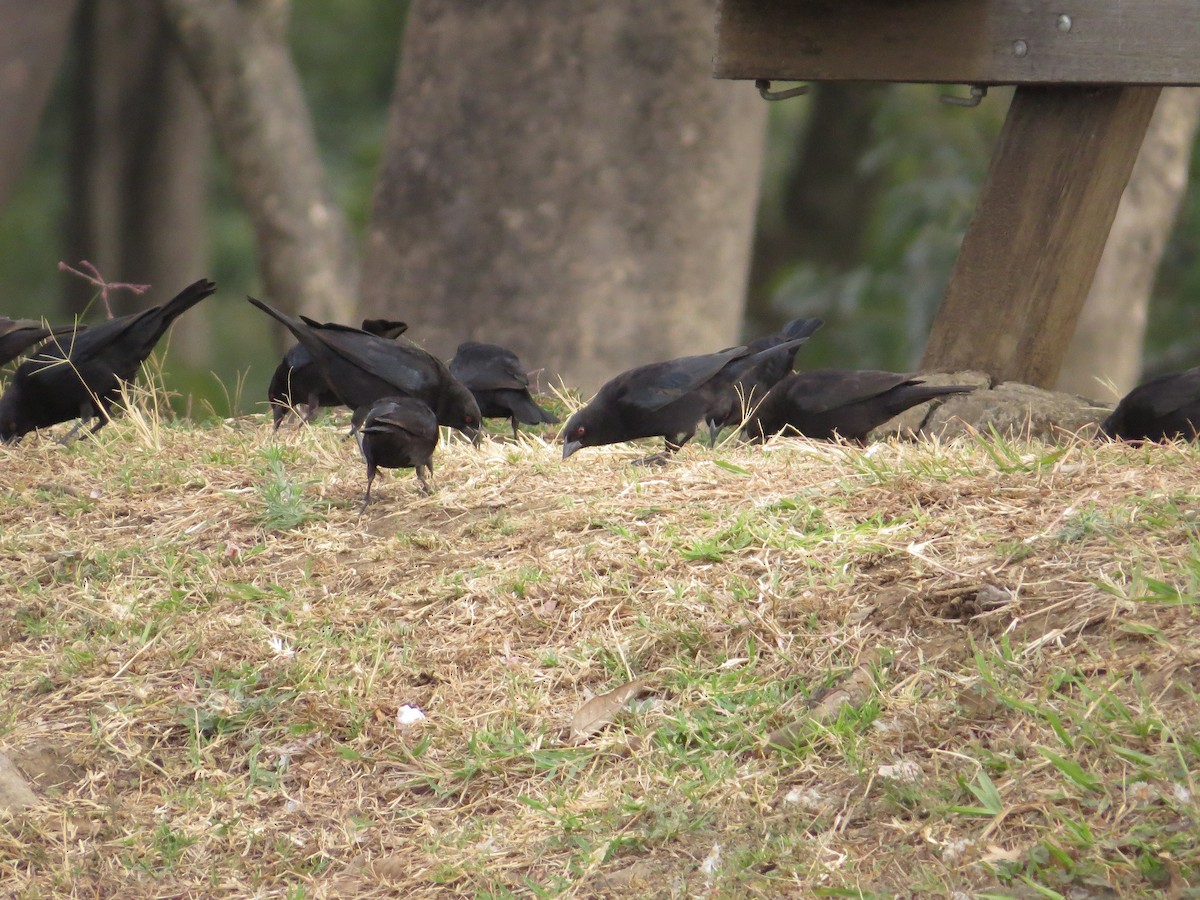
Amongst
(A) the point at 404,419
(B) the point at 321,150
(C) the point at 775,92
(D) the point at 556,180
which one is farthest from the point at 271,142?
(B) the point at 321,150

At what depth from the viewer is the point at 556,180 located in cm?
1009

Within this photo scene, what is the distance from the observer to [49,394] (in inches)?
253

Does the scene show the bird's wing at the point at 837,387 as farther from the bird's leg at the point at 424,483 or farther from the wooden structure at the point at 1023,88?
the bird's leg at the point at 424,483

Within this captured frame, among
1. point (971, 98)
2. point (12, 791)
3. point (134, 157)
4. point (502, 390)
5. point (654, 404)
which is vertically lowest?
point (134, 157)

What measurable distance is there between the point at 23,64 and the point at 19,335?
2964 millimetres

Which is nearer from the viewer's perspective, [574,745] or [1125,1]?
[574,745]

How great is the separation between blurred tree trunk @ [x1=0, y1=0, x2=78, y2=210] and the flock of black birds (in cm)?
268

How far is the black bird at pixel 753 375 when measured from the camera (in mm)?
6455

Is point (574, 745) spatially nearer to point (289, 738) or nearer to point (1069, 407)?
point (289, 738)

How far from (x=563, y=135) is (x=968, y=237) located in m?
4.05

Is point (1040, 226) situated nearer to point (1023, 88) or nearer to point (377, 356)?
point (1023, 88)

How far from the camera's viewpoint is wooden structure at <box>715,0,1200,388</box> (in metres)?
6.17

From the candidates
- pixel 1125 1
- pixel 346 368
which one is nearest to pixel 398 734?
pixel 346 368

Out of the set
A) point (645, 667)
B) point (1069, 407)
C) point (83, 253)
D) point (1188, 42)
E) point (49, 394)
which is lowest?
point (83, 253)
